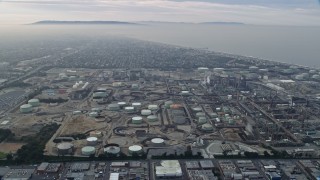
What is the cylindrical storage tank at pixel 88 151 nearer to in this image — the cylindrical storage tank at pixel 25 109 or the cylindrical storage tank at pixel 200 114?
the cylindrical storage tank at pixel 200 114

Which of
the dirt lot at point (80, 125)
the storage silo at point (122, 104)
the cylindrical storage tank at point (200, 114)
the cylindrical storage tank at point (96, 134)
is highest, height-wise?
the cylindrical storage tank at point (200, 114)

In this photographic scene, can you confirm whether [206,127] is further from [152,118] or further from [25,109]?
[25,109]

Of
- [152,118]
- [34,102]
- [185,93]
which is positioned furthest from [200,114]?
[34,102]

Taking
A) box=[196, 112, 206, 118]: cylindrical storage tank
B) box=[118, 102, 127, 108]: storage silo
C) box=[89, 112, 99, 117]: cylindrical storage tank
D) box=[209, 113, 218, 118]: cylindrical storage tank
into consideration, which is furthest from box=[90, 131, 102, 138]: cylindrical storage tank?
box=[209, 113, 218, 118]: cylindrical storage tank

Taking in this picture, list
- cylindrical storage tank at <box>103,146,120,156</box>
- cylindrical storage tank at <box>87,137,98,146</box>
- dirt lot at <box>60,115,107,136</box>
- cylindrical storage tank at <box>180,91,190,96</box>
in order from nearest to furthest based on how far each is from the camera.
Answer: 1. cylindrical storage tank at <box>103,146,120,156</box>
2. cylindrical storage tank at <box>87,137,98,146</box>
3. dirt lot at <box>60,115,107,136</box>
4. cylindrical storage tank at <box>180,91,190,96</box>

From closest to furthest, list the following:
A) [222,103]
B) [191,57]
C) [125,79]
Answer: [222,103]
[125,79]
[191,57]

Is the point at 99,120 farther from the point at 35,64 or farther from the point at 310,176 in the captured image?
the point at 35,64

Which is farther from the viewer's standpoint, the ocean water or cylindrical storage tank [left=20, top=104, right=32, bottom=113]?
the ocean water

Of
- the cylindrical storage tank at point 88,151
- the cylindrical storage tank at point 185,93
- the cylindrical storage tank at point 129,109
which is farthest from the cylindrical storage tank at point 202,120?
the cylindrical storage tank at point 185,93

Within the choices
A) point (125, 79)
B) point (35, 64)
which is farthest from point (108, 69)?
point (35, 64)

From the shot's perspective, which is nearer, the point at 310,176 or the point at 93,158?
the point at 310,176

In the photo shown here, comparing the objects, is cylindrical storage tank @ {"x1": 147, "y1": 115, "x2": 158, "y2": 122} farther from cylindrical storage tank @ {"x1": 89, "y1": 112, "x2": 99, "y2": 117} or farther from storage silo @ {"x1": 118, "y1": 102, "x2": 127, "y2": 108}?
storage silo @ {"x1": 118, "y1": 102, "x2": 127, "y2": 108}
